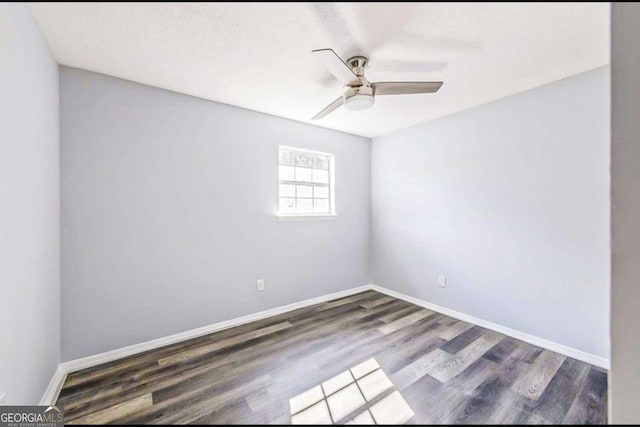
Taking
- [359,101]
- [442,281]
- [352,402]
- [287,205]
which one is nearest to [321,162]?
[287,205]

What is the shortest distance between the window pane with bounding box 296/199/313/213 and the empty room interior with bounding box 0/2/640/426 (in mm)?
74

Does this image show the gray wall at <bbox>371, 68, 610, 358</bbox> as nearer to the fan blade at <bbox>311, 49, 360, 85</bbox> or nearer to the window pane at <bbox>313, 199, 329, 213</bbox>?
the window pane at <bbox>313, 199, 329, 213</bbox>

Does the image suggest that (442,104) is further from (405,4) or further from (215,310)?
(215,310)

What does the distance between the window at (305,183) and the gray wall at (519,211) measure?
958 millimetres

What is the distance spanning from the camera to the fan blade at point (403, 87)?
1723 mm

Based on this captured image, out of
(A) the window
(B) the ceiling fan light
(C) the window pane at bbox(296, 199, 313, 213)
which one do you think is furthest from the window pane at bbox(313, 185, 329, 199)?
(B) the ceiling fan light

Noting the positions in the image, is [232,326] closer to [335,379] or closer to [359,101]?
[335,379]

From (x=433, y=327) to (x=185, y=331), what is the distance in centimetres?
232

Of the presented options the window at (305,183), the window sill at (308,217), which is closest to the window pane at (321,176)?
the window at (305,183)

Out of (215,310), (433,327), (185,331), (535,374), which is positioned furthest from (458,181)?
(185,331)

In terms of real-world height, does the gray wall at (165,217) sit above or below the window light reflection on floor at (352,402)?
above

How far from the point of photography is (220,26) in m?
1.47

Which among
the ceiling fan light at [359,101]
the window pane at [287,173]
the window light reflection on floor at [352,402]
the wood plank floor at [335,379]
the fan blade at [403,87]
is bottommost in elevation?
the wood plank floor at [335,379]

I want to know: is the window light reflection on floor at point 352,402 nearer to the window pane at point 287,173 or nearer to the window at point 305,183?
the window at point 305,183
